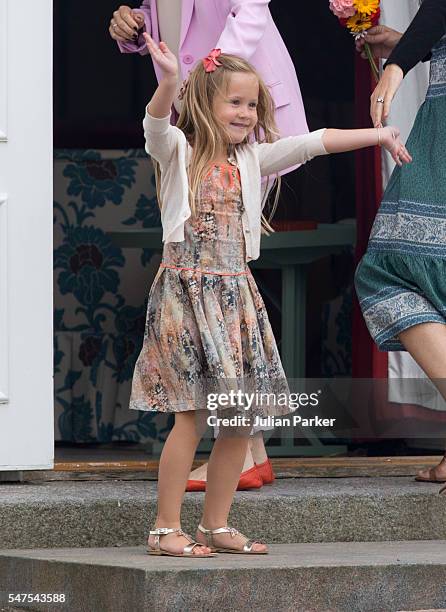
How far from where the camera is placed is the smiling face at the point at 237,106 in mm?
3744

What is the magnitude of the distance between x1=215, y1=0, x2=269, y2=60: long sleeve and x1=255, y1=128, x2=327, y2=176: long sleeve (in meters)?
0.37

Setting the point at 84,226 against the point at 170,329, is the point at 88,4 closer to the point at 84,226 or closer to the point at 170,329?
the point at 84,226

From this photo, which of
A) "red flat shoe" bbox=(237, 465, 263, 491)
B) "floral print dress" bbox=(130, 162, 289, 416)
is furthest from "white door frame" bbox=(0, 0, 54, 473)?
"floral print dress" bbox=(130, 162, 289, 416)

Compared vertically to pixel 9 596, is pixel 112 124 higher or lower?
higher

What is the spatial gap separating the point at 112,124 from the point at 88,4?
849mm

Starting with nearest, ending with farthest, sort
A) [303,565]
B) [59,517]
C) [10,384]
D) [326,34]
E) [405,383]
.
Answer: [303,565], [59,517], [10,384], [405,383], [326,34]

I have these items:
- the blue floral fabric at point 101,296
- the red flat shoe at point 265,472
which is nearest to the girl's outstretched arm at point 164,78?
the red flat shoe at point 265,472

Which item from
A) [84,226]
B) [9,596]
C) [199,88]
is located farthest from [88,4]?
[9,596]

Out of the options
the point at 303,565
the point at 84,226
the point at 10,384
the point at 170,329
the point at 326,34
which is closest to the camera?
the point at 303,565

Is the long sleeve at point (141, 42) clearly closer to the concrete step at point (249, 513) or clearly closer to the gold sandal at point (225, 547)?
the concrete step at point (249, 513)

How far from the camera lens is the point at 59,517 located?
399cm

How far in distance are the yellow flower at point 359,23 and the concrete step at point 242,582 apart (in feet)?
5.40

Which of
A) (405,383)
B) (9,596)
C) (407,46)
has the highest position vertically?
(407,46)

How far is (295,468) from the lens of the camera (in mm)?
4680
